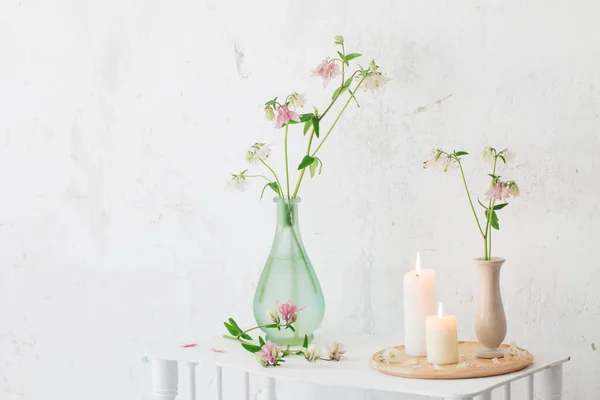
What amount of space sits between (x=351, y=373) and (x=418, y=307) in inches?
5.8

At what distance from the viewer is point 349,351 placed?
4.91 ft

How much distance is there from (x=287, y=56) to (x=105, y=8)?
18.0 inches

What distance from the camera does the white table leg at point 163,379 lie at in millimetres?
1513

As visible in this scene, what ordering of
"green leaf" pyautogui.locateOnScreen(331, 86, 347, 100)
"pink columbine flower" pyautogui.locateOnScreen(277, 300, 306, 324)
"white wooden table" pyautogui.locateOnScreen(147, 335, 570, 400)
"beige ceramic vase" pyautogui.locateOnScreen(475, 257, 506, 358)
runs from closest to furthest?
"white wooden table" pyautogui.locateOnScreen(147, 335, 570, 400) → "beige ceramic vase" pyautogui.locateOnScreen(475, 257, 506, 358) → "pink columbine flower" pyautogui.locateOnScreen(277, 300, 306, 324) → "green leaf" pyautogui.locateOnScreen(331, 86, 347, 100)

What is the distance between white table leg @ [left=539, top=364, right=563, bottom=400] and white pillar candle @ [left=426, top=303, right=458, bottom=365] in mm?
175

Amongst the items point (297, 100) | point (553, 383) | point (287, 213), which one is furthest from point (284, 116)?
point (553, 383)

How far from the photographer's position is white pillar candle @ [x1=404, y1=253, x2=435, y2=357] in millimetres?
1405

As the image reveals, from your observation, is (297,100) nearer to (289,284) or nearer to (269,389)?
(289,284)

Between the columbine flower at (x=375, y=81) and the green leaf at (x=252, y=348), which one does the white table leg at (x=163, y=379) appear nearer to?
the green leaf at (x=252, y=348)

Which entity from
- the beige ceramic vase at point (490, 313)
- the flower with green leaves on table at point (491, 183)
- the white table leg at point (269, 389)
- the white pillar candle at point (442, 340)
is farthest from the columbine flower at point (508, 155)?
the white table leg at point (269, 389)

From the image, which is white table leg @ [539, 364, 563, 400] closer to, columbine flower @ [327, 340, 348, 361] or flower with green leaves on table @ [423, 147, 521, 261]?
flower with green leaves on table @ [423, 147, 521, 261]

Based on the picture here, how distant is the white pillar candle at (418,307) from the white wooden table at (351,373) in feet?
0.26

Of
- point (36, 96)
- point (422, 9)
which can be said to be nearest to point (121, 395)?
point (36, 96)

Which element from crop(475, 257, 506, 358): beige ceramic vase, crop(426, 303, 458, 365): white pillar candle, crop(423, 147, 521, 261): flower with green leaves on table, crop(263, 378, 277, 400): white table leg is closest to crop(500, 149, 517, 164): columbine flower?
crop(423, 147, 521, 261): flower with green leaves on table
